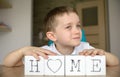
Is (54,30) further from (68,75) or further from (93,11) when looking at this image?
(93,11)

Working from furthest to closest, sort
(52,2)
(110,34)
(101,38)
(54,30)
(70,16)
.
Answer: (52,2)
(101,38)
(110,34)
(54,30)
(70,16)

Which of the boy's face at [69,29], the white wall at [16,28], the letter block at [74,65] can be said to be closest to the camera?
the letter block at [74,65]

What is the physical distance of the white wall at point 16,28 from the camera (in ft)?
10.3

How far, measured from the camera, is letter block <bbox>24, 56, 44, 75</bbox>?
1.97ft

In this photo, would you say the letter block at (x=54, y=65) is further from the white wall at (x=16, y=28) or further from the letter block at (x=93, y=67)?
the white wall at (x=16, y=28)

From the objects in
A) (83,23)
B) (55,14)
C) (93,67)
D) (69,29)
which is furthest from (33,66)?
(83,23)

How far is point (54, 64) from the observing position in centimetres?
59

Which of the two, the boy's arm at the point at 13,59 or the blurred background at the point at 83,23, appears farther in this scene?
the blurred background at the point at 83,23

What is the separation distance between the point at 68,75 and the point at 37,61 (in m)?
0.10

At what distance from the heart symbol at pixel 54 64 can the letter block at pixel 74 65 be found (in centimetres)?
2

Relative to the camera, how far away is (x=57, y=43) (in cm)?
113

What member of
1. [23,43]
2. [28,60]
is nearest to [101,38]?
[23,43]

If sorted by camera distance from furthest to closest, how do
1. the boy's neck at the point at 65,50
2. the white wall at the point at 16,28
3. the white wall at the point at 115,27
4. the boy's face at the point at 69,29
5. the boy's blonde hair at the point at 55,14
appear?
Answer: the white wall at the point at 115,27 → the white wall at the point at 16,28 → the boy's neck at the point at 65,50 → the boy's blonde hair at the point at 55,14 → the boy's face at the point at 69,29

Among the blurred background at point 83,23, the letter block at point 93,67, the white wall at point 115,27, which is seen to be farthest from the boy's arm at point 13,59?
the white wall at point 115,27
